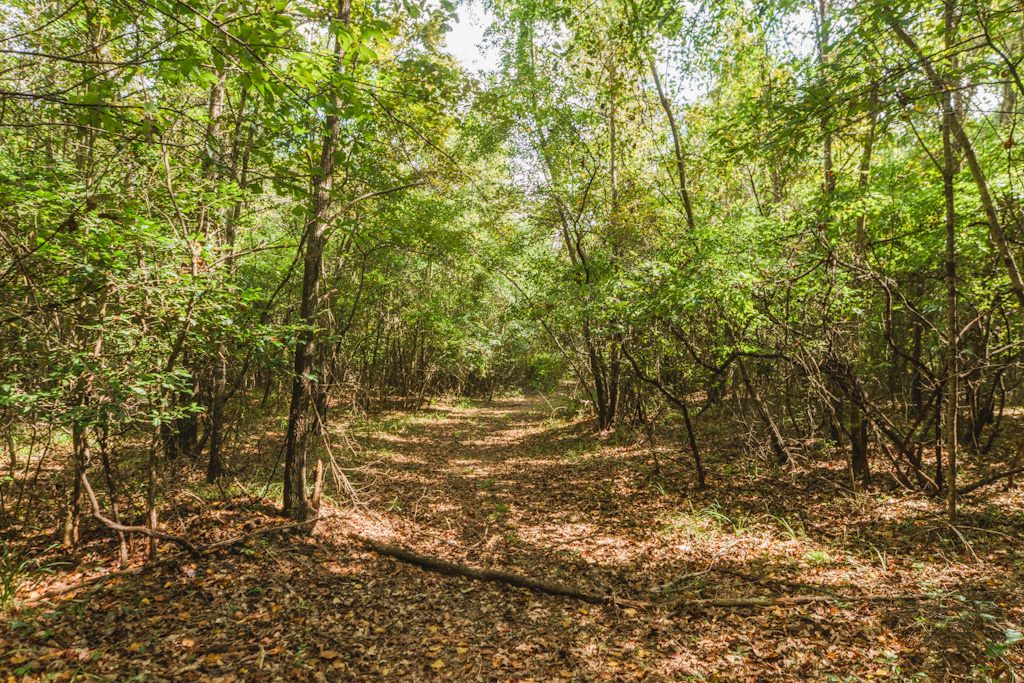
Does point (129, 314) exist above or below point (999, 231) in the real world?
below

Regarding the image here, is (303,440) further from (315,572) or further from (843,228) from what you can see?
(843,228)

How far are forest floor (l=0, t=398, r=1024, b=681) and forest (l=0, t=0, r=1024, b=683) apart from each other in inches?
1.6

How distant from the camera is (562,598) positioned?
5262 mm

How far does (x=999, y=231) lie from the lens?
14.8 ft

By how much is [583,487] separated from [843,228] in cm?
677

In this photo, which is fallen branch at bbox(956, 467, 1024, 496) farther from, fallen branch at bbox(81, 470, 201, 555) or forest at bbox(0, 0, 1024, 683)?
fallen branch at bbox(81, 470, 201, 555)

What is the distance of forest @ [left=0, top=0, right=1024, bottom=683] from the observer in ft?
12.5

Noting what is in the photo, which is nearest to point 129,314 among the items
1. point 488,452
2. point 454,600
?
point 454,600

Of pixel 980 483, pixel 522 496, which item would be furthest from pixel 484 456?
pixel 980 483

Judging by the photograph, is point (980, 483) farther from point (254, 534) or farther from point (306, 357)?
point (254, 534)

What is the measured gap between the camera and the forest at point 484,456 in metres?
3.82

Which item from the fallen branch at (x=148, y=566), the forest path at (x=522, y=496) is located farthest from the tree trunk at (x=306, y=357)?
the forest path at (x=522, y=496)

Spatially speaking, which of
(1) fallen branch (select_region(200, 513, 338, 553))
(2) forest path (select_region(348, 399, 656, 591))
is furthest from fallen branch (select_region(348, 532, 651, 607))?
(1) fallen branch (select_region(200, 513, 338, 553))

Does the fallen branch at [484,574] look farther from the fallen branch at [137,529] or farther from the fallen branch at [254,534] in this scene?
the fallen branch at [137,529]
